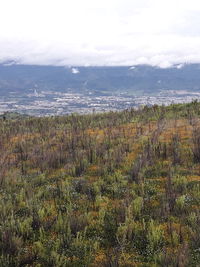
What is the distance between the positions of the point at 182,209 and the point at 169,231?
1146 mm

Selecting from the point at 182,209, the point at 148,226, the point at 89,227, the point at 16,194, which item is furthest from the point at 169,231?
the point at 16,194

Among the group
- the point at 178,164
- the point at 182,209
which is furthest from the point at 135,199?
the point at 178,164

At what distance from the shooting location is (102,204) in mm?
9969

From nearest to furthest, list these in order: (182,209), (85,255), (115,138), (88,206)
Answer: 1. (85,255)
2. (182,209)
3. (88,206)
4. (115,138)

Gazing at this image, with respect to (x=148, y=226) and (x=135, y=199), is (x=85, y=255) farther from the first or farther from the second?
(x=135, y=199)

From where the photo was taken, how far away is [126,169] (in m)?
13.0

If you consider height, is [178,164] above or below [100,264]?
above

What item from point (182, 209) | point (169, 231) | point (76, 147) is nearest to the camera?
point (169, 231)

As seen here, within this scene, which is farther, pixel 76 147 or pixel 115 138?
pixel 115 138

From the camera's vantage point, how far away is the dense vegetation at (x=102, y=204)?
7.43 meters

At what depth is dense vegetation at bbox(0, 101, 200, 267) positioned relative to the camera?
7.43 metres

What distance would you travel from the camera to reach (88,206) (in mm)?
9820

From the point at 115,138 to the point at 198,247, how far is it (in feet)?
37.9

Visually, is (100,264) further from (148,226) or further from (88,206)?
(88,206)
